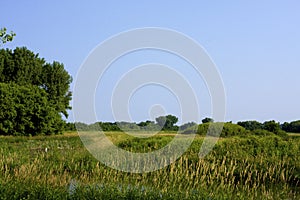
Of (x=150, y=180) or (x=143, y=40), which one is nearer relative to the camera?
(x=150, y=180)

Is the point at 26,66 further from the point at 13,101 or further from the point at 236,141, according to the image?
the point at 236,141

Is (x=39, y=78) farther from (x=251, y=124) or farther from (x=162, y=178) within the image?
(x=162, y=178)

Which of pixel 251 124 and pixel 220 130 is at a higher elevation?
pixel 251 124

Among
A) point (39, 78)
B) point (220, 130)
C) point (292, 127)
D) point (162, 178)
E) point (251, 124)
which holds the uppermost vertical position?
point (39, 78)

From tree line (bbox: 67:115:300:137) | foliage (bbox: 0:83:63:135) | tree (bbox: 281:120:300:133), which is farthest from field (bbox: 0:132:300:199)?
foliage (bbox: 0:83:63:135)

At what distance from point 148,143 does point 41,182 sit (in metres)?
7.35

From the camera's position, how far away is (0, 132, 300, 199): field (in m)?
6.09

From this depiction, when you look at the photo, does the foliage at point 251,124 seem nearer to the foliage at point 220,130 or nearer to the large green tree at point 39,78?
the foliage at point 220,130

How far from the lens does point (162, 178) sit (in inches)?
336

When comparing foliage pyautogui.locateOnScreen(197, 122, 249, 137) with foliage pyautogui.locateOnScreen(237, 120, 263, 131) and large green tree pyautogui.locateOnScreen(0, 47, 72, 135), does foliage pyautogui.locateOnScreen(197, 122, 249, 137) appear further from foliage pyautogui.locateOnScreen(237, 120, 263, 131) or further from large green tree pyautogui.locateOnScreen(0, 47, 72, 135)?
large green tree pyautogui.locateOnScreen(0, 47, 72, 135)

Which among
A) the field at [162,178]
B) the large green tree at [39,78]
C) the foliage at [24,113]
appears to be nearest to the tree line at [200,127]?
the field at [162,178]

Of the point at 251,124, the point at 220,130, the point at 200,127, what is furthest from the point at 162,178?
the point at 251,124

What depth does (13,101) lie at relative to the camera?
101ft

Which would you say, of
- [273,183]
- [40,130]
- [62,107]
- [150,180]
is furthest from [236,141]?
[62,107]
